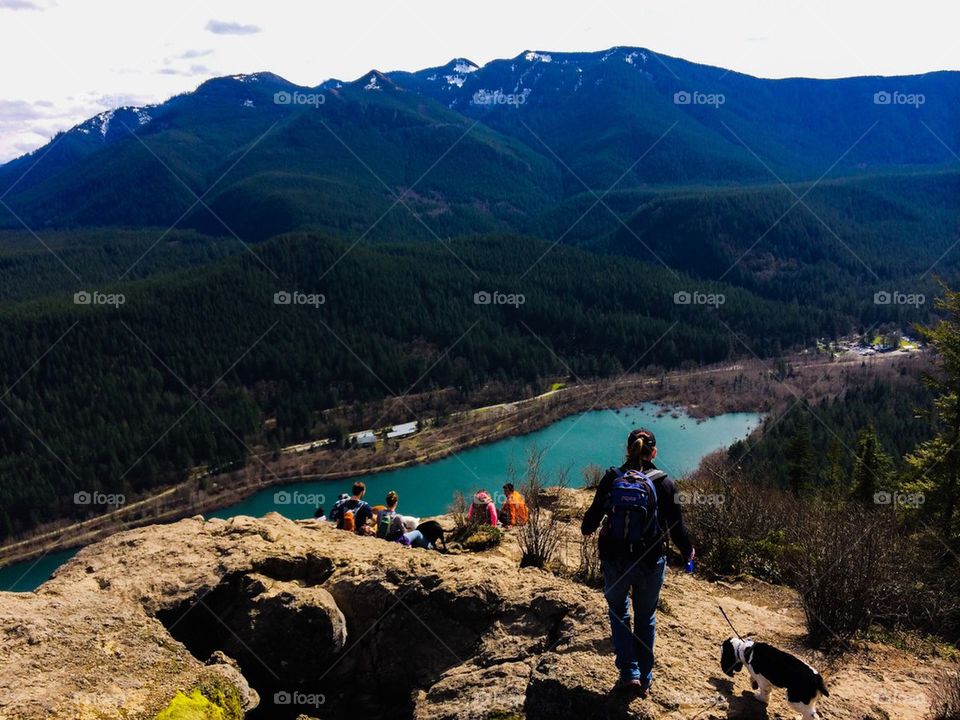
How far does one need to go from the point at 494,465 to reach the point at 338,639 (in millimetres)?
64118

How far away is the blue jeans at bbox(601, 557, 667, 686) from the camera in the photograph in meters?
6.52

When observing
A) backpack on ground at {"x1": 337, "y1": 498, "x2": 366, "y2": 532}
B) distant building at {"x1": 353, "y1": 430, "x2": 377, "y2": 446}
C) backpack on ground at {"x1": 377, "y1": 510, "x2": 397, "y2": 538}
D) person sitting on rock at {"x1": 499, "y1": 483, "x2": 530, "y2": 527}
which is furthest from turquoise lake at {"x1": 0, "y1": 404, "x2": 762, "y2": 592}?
backpack on ground at {"x1": 377, "y1": 510, "x2": 397, "y2": 538}

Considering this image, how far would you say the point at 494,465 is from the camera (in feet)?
238

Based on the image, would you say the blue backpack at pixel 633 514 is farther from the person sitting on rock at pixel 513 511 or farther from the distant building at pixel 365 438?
the distant building at pixel 365 438

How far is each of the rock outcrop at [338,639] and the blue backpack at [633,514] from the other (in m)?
1.73

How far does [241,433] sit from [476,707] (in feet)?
A: 276

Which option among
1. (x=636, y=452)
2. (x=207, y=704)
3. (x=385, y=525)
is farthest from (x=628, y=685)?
(x=385, y=525)

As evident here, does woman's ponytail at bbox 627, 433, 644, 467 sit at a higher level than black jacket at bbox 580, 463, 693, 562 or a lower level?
higher

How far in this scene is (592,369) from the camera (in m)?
110

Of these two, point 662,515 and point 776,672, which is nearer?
point 662,515

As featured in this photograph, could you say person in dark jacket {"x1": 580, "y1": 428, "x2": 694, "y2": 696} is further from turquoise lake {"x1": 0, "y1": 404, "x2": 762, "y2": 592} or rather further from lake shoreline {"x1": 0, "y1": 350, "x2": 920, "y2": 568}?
lake shoreline {"x1": 0, "y1": 350, "x2": 920, "y2": 568}

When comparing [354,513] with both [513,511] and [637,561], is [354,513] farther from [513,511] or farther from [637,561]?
[637,561]

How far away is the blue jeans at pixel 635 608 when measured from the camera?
652 cm

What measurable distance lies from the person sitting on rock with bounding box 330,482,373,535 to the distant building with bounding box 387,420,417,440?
229 ft
